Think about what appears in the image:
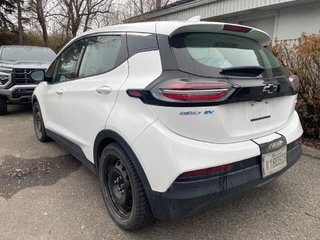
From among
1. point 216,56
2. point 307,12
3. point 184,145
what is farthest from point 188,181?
point 307,12

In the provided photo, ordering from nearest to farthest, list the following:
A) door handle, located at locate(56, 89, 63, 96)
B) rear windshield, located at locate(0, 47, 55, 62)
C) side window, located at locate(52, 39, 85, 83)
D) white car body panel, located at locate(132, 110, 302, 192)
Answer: white car body panel, located at locate(132, 110, 302, 192)
side window, located at locate(52, 39, 85, 83)
door handle, located at locate(56, 89, 63, 96)
rear windshield, located at locate(0, 47, 55, 62)

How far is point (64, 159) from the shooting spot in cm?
398

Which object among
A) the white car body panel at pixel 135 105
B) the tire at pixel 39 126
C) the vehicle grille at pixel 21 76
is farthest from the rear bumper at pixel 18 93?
the white car body panel at pixel 135 105

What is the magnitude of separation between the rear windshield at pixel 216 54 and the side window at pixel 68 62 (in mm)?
1556

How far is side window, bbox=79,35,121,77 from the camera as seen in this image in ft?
8.25

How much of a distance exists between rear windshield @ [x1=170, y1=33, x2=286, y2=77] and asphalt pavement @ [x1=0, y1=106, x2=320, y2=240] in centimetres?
111

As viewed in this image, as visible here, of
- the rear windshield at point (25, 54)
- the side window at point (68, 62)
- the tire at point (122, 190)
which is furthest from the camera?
the rear windshield at point (25, 54)

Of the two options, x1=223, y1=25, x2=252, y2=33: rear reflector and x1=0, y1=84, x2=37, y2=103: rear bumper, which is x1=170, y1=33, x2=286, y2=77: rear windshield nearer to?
x1=223, y1=25, x2=252, y2=33: rear reflector

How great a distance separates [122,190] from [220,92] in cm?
123

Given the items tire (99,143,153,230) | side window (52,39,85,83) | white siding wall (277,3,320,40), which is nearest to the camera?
tire (99,143,153,230)

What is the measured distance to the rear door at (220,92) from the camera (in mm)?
1851

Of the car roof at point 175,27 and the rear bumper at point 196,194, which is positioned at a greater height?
the car roof at point 175,27

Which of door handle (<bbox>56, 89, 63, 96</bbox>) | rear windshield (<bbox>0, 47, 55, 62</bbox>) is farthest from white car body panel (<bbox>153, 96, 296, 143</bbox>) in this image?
rear windshield (<bbox>0, 47, 55, 62</bbox>)

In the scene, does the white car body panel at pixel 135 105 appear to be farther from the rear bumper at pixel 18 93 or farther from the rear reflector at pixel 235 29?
the rear bumper at pixel 18 93
